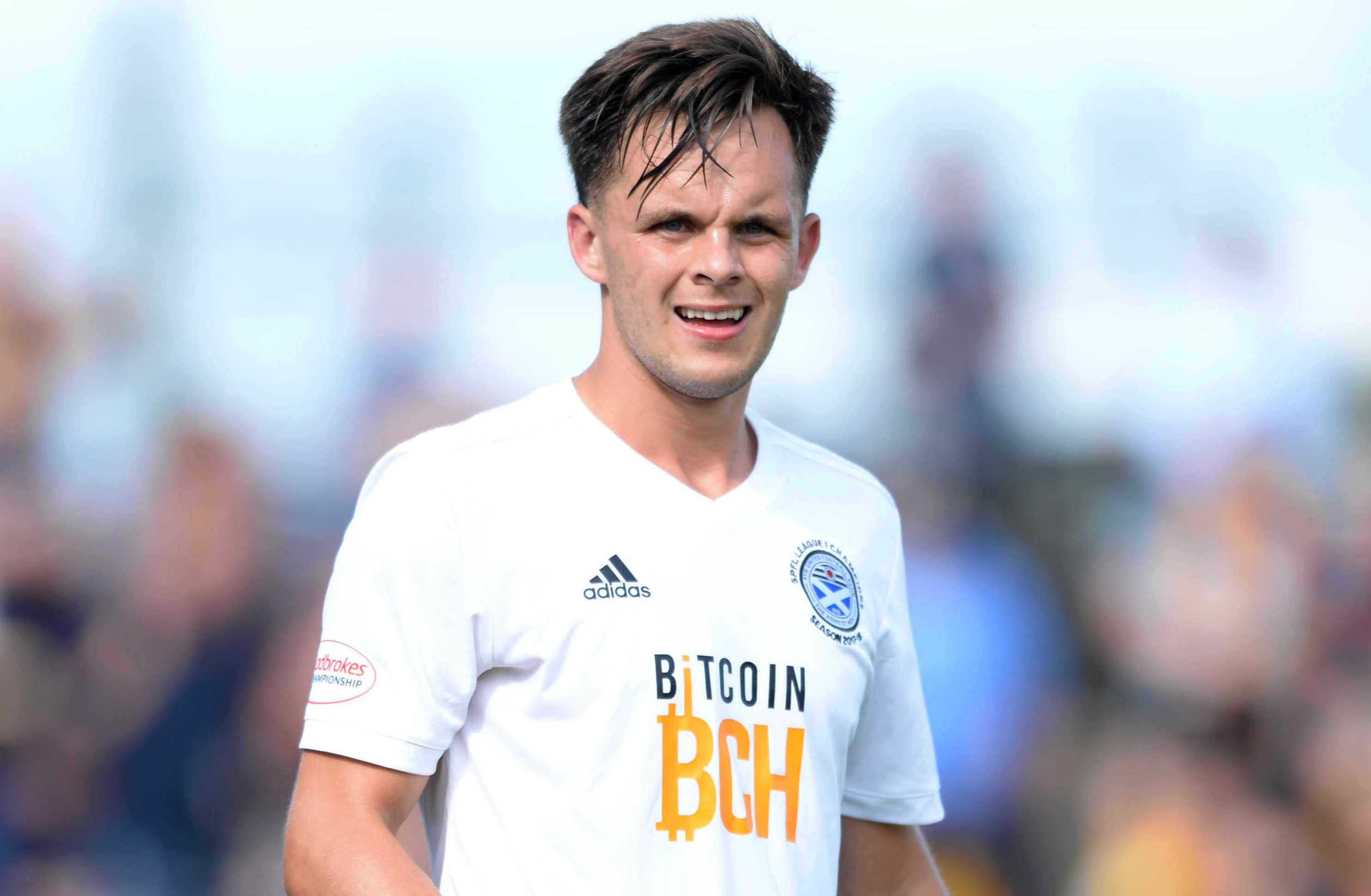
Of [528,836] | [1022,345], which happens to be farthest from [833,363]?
[528,836]

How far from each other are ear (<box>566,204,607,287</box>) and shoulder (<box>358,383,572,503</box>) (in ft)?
0.62

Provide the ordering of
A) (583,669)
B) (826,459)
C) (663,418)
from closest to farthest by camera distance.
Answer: (583,669), (663,418), (826,459)

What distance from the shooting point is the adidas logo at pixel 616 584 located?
6.76 feet

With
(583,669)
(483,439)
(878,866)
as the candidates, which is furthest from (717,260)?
(878,866)

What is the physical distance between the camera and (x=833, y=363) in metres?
5.42

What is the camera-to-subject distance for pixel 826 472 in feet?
8.11

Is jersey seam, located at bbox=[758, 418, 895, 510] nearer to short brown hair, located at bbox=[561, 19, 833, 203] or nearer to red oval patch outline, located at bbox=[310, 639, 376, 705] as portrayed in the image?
short brown hair, located at bbox=[561, 19, 833, 203]

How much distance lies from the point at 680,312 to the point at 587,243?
9.1 inches

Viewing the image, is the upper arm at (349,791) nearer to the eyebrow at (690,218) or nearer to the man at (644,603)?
the man at (644,603)

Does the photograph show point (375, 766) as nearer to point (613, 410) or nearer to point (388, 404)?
point (613, 410)

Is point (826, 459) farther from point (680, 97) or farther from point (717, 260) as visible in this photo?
point (680, 97)

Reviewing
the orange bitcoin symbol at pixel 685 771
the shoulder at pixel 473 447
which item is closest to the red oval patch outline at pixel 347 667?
the shoulder at pixel 473 447

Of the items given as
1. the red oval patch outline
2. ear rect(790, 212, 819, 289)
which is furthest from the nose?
the red oval patch outline

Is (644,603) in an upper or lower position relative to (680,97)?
lower
